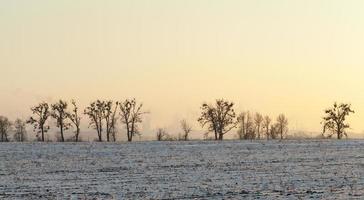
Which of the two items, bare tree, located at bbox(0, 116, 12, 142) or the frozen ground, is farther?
bare tree, located at bbox(0, 116, 12, 142)

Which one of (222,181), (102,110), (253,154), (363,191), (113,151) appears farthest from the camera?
(102,110)

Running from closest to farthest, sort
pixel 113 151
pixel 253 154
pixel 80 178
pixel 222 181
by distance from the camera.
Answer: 1. pixel 222 181
2. pixel 80 178
3. pixel 253 154
4. pixel 113 151

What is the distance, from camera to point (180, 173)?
3331 centimetres

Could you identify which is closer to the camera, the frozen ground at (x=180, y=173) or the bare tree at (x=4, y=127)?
the frozen ground at (x=180, y=173)

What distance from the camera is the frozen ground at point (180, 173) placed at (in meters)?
24.3

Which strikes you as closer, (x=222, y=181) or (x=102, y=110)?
(x=222, y=181)

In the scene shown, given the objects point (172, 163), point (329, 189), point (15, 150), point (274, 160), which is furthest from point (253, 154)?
point (329, 189)

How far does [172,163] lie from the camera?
40.0 meters

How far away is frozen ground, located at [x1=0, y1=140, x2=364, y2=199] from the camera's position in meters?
24.3

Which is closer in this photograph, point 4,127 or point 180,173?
point 180,173

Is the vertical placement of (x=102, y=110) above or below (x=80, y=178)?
above

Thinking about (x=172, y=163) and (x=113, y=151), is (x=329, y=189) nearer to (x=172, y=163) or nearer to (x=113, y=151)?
(x=172, y=163)

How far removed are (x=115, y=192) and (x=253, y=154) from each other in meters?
24.0

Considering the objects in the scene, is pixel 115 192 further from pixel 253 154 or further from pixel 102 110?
pixel 102 110
